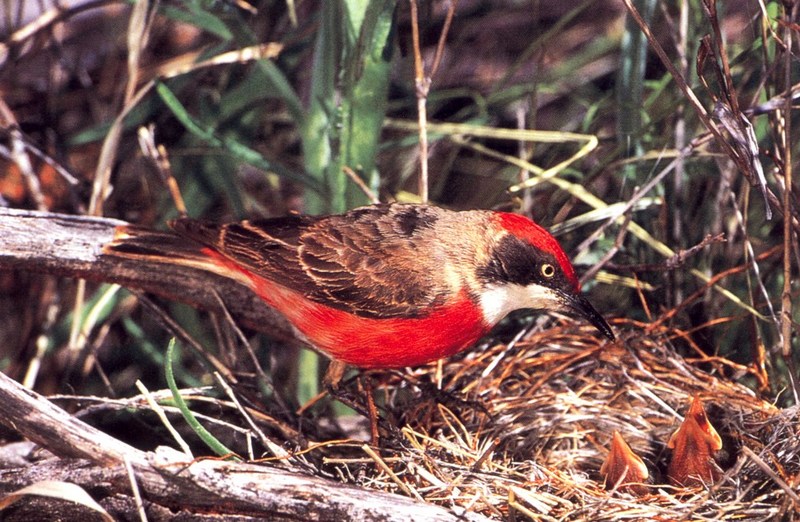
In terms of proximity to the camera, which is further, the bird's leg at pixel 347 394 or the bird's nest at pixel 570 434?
the bird's leg at pixel 347 394

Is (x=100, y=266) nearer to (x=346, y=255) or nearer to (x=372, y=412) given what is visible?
(x=346, y=255)

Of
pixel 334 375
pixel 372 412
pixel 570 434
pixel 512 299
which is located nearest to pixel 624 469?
pixel 570 434

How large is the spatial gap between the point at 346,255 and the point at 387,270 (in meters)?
0.20

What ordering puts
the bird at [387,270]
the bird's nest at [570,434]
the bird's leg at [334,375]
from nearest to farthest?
1. the bird's nest at [570,434]
2. the bird at [387,270]
3. the bird's leg at [334,375]

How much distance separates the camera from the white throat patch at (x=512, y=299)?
3.90 m

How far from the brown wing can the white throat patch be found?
0.22m

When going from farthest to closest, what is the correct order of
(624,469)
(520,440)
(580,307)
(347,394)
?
(347,394), (520,440), (580,307), (624,469)

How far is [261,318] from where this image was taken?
4.52 metres

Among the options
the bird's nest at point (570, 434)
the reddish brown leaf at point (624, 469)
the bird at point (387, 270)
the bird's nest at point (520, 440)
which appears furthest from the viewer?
the bird at point (387, 270)

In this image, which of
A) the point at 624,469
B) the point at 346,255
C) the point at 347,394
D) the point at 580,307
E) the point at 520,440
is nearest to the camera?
the point at 624,469

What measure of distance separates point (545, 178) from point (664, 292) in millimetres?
844

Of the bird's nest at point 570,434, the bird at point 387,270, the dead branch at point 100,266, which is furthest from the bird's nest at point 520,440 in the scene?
the dead branch at point 100,266

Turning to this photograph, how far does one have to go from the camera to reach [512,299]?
4.01 metres

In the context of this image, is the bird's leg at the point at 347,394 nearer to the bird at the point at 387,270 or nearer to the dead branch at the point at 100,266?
the bird at the point at 387,270
